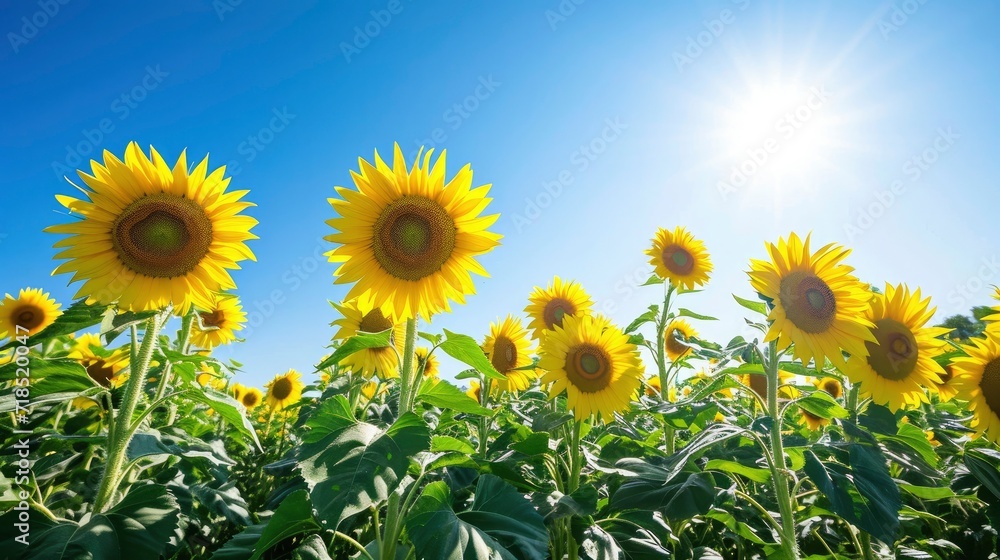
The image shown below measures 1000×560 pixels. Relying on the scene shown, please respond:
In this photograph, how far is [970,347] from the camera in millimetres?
3602

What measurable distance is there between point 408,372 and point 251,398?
321 inches

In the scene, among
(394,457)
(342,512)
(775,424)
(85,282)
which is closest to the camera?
(342,512)

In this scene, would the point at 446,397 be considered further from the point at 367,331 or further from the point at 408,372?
the point at 367,331

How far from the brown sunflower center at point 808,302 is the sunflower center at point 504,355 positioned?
317 centimetres

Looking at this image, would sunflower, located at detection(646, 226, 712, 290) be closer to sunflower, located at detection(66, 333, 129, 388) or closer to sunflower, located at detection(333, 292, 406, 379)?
sunflower, located at detection(333, 292, 406, 379)

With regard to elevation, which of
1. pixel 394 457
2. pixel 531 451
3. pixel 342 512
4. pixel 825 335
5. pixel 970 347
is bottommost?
pixel 342 512

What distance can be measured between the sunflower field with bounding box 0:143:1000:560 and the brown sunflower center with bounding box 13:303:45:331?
1.69 meters

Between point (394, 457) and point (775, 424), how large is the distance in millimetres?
2096

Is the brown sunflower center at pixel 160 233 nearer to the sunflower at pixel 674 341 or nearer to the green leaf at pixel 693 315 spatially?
the green leaf at pixel 693 315

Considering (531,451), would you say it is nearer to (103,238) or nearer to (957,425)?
(103,238)

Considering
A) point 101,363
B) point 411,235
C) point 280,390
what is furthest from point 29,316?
point 411,235

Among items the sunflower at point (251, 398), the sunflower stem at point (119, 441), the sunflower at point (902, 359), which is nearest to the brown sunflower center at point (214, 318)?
the sunflower stem at point (119, 441)

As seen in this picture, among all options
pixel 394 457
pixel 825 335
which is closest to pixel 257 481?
pixel 394 457

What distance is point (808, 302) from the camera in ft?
9.67
